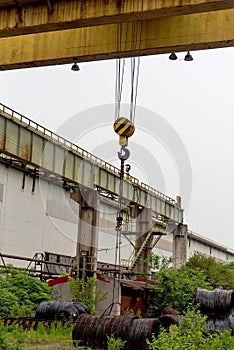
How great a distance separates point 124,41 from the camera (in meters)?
10.1

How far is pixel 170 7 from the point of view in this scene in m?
8.20

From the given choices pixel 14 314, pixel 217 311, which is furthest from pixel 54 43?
pixel 14 314

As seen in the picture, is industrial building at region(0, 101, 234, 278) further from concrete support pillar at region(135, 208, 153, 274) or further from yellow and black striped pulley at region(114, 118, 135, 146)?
A: yellow and black striped pulley at region(114, 118, 135, 146)

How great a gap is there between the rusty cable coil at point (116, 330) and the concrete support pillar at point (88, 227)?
9848mm

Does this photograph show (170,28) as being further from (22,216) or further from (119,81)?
(22,216)

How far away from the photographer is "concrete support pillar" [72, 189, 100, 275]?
22.0 metres

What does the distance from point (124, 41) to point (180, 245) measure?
24.7 metres

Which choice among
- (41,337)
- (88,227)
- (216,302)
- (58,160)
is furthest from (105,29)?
(88,227)

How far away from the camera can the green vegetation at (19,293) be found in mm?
17109

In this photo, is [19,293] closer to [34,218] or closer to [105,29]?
[34,218]

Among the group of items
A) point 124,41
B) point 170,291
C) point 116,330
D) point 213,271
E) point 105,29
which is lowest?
point 116,330

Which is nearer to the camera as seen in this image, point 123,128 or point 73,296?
point 123,128

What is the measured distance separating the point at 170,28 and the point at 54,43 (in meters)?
Result: 2.35

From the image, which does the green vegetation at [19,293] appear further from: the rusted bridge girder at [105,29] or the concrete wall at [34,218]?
the rusted bridge girder at [105,29]
